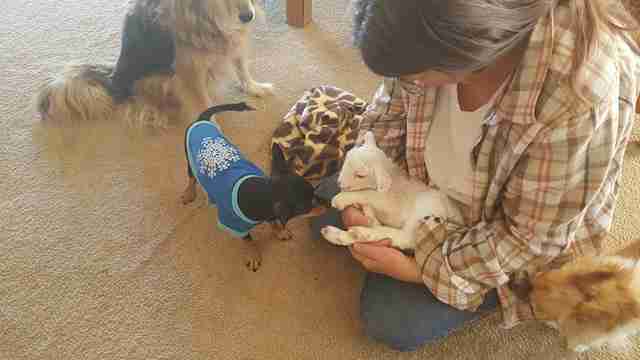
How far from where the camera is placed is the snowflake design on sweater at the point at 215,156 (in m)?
1.29

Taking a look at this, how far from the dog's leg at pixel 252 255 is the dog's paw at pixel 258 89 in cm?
51

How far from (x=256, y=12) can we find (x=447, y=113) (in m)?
0.80

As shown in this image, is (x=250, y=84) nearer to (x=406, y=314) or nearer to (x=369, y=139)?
(x=369, y=139)

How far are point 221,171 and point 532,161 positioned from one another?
68 centimetres

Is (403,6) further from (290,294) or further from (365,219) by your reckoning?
(290,294)

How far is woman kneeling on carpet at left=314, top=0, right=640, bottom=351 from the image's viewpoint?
2.22 feet

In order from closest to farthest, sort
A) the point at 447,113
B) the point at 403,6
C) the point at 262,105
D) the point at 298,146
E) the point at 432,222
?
the point at 403,6 → the point at 447,113 → the point at 432,222 → the point at 298,146 → the point at 262,105

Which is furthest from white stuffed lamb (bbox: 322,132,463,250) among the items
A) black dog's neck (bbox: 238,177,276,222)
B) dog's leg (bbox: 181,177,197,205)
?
dog's leg (bbox: 181,177,197,205)

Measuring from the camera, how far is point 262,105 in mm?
1720

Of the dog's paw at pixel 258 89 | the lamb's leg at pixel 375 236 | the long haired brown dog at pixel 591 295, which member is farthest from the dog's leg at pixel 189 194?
the long haired brown dog at pixel 591 295

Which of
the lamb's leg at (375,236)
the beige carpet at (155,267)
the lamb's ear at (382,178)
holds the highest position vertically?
the lamb's ear at (382,178)

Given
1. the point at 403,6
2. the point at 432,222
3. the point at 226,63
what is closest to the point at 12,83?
the point at 226,63

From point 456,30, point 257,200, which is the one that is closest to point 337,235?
point 257,200

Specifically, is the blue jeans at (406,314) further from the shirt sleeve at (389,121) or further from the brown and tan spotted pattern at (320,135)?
the brown and tan spotted pattern at (320,135)
